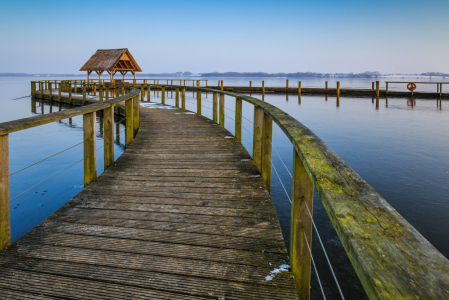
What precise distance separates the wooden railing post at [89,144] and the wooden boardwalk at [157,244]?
0.15m

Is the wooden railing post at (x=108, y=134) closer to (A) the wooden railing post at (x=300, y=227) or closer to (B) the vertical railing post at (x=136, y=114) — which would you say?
(B) the vertical railing post at (x=136, y=114)

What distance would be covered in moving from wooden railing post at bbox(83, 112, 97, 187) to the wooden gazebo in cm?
2903

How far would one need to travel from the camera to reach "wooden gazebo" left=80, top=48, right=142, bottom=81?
101ft

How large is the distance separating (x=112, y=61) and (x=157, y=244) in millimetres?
31648

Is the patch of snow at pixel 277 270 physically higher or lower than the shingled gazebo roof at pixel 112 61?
lower

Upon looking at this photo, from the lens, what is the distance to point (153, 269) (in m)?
1.92

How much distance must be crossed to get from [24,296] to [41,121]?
1.32 m

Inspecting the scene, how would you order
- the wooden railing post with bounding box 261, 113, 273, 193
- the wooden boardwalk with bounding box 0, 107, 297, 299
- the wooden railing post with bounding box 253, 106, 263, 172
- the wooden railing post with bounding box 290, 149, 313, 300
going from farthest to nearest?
1. the wooden railing post with bounding box 253, 106, 263, 172
2. the wooden railing post with bounding box 261, 113, 273, 193
3. the wooden railing post with bounding box 290, 149, 313, 300
4. the wooden boardwalk with bounding box 0, 107, 297, 299

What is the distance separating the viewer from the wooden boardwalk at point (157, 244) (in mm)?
1757

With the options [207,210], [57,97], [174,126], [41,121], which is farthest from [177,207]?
[57,97]

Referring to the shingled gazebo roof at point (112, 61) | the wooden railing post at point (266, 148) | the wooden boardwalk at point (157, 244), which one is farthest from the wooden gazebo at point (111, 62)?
the wooden boardwalk at point (157, 244)

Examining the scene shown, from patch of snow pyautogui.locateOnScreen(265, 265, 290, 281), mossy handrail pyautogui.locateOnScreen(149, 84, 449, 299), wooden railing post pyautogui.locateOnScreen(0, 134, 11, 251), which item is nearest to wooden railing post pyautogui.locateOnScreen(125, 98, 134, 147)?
wooden railing post pyautogui.locateOnScreen(0, 134, 11, 251)

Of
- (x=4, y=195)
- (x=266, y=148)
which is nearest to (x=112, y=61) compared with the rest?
(x=266, y=148)

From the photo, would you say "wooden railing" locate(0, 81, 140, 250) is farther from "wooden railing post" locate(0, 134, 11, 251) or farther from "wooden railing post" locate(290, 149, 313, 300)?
"wooden railing post" locate(290, 149, 313, 300)
